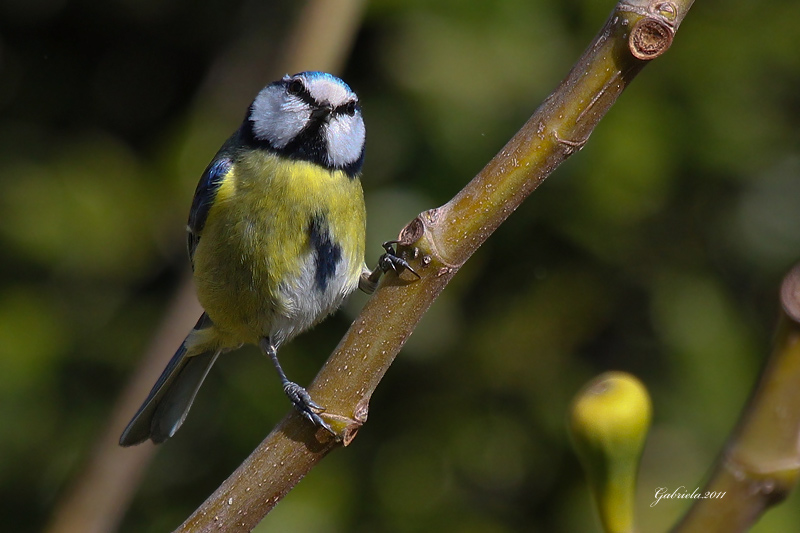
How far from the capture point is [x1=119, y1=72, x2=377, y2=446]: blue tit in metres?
1.68

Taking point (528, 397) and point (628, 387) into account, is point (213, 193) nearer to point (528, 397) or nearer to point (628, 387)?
point (528, 397)

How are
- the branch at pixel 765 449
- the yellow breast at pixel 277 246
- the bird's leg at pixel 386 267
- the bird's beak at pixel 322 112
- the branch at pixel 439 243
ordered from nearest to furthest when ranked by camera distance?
1. the branch at pixel 765 449
2. the branch at pixel 439 243
3. the bird's leg at pixel 386 267
4. the yellow breast at pixel 277 246
5. the bird's beak at pixel 322 112

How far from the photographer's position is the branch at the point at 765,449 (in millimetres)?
349

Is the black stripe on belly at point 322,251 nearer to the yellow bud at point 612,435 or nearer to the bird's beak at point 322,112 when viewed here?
the bird's beak at point 322,112

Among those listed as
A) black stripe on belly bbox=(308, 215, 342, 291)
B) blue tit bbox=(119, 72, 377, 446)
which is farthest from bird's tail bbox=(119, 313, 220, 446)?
black stripe on belly bbox=(308, 215, 342, 291)

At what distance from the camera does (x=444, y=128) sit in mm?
2061

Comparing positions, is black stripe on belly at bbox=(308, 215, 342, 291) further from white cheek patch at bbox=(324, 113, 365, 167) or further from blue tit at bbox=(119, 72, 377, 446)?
white cheek patch at bbox=(324, 113, 365, 167)

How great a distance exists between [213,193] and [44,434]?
0.95m

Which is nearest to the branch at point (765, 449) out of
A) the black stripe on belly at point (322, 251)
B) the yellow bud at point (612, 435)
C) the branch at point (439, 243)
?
the yellow bud at point (612, 435)

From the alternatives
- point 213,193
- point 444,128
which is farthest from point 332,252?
point 444,128

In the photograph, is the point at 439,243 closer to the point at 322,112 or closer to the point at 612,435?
the point at 612,435

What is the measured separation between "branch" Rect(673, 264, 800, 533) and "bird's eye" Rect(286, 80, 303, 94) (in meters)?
1.55

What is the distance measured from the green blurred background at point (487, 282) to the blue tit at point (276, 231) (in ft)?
1.01

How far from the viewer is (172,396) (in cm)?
184
